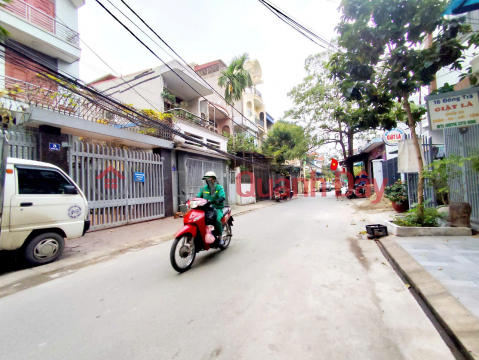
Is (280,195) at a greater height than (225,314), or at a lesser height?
greater

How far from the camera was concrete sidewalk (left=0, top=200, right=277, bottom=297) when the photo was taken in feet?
13.0

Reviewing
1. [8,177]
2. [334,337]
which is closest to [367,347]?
[334,337]

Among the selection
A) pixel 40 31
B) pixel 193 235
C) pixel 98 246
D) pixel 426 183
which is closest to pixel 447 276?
pixel 193 235

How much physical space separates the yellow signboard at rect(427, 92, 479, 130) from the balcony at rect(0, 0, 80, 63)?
13654mm

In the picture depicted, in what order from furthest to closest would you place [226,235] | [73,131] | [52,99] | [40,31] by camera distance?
1. [40,31]
2. [73,131]
3. [52,99]
4. [226,235]

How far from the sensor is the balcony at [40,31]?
31.2 feet

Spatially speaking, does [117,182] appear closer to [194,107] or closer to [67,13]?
[67,13]

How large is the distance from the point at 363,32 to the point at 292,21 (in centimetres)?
254

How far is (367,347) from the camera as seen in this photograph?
207cm

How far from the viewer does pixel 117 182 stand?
27.1ft

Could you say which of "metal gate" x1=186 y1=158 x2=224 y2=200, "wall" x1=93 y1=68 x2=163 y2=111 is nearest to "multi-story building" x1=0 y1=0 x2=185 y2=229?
"metal gate" x1=186 y1=158 x2=224 y2=200

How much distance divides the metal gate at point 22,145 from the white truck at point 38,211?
2.08 meters

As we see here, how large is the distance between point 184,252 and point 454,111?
20.2 feet

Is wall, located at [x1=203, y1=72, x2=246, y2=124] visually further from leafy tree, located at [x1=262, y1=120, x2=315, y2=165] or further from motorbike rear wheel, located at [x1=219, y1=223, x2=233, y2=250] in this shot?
motorbike rear wheel, located at [x1=219, y1=223, x2=233, y2=250]
